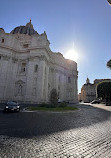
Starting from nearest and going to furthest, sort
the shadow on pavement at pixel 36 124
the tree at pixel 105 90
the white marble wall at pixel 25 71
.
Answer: the shadow on pavement at pixel 36 124, the white marble wall at pixel 25 71, the tree at pixel 105 90

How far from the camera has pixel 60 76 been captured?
40500mm

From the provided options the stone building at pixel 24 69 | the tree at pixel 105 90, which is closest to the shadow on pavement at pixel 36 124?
the stone building at pixel 24 69

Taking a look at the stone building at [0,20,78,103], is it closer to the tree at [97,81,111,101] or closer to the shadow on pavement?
the shadow on pavement

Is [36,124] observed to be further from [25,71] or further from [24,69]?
[24,69]

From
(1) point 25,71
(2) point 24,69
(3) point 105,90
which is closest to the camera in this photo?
(1) point 25,71

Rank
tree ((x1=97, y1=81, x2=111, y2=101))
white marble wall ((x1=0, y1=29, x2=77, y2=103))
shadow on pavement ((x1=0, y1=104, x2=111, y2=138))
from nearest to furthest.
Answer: shadow on pavement ((x1=0, y1=104, x2=111, y2=138))
white marble wall ((x1=0, y1=29, x2=77, y2=103))
tree ((x1=97, y1=81, x2=111, y2=101))

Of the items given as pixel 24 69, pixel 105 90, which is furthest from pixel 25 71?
pixel 105 90

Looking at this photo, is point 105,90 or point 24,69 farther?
point 105,90

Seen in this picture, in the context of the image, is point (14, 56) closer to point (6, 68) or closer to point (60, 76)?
point (6, 68)

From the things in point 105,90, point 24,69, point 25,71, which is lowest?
point 105,90

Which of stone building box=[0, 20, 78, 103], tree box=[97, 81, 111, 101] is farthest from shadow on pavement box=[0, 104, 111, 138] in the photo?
tree box=[97, 81, 111, 101]

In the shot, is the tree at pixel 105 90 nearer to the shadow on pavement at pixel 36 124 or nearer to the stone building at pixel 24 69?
the stone building at pixel 24 69

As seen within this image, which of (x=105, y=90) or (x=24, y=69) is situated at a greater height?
(x=24, y=69)

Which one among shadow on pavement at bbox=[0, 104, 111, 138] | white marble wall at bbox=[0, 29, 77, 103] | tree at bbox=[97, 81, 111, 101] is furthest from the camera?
tree at bbox=[97, 81, 111, 101]
